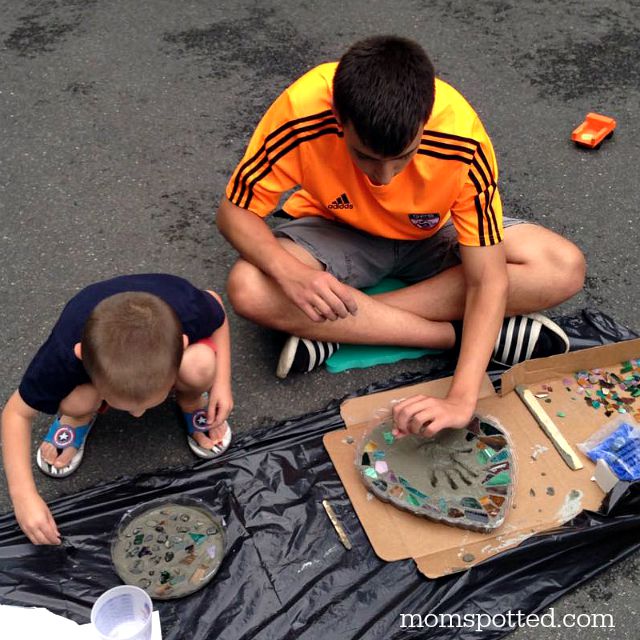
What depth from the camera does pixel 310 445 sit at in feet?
5.56

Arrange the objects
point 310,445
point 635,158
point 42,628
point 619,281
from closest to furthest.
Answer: point 42,628 → point 310,445 → point 619,281 → point 635,158

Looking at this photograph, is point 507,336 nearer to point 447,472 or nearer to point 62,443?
point 447,472

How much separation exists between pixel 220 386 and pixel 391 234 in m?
0.57

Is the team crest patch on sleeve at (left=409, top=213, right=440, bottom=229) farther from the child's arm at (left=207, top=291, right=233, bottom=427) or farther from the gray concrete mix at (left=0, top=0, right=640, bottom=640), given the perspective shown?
the child's arm at (left=207, top=291, right=233, bottom=427)

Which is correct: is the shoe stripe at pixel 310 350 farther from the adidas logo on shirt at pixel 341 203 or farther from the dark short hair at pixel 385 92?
the dark short hair at pixel 385 92

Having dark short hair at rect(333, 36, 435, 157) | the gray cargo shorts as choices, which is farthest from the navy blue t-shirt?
dark short hair at rect(333, 36, 435, 157)

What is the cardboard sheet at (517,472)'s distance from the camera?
1.48 m

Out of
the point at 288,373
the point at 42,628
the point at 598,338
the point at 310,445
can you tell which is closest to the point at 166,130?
the point at 288,373

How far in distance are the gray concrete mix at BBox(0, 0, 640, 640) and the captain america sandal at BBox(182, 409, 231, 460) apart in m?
0.05

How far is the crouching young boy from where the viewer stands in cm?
127

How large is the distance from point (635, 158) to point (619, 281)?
739 mm

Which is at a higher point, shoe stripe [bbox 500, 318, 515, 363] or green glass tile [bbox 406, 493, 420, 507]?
shoe stripe [bbox 500, 318, 515, 363]

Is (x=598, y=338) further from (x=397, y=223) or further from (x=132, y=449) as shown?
(x=132, y=449)
